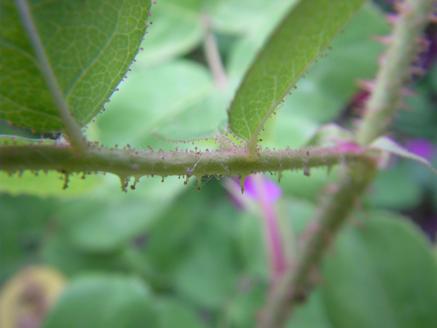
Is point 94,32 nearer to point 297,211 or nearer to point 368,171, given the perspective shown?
point 368,171

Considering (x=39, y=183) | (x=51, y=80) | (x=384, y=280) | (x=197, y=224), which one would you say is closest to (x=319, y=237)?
(x=384, y=280)

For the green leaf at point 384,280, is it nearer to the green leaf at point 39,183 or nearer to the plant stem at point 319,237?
the plant stem at point 319,237

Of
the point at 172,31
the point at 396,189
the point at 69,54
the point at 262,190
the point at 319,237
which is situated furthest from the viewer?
the point at 396,189

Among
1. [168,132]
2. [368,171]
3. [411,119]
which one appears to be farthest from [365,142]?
[411,119]

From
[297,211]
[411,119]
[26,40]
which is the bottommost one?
[26,40]

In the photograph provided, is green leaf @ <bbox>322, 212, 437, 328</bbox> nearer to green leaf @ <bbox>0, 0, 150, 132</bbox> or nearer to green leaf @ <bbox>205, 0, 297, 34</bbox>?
green leaf @ <bbox>205, 0, 297, 34</bbox>

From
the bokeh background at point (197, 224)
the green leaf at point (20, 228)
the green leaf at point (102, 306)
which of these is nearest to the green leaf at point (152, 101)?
the bokeh background at point (197, 224)

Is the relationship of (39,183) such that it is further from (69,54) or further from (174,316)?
(174,316)

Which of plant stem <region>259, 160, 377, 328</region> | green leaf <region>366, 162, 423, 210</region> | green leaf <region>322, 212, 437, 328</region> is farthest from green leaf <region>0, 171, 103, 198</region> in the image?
green leaf <region>366, 162, 423, 210</region>
